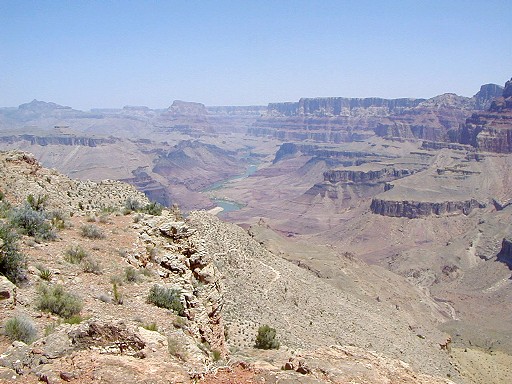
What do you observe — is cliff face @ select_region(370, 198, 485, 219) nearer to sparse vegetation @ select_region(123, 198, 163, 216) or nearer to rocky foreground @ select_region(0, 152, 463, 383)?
rocky foreground @ select_region(0, 152, 463, 383)

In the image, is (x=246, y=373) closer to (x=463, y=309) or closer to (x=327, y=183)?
(x=463, y=309)

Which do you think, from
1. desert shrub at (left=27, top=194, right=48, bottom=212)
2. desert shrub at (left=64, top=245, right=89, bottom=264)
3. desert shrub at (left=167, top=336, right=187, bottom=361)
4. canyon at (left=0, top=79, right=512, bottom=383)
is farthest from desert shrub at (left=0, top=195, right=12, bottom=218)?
desert shrub at (left=167, top=336, right=187, bottom=361)

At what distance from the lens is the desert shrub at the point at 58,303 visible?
1148 centimetres

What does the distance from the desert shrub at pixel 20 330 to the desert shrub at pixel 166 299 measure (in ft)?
12.9

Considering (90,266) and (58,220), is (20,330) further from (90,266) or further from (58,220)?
(58,220)

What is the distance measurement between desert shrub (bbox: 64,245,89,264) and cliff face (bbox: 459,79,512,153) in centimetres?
17803

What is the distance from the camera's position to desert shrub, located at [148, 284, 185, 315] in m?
13.5

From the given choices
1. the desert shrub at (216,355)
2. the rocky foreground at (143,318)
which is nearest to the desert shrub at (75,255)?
the rocky foreground at (143,318)

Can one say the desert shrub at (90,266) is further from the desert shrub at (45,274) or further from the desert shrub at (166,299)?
the desert shrub at (166,299)

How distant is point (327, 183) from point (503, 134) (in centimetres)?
6819

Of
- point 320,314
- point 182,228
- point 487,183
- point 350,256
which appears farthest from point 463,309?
point 487,183

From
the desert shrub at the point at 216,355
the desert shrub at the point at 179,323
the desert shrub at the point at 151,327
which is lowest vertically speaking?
the desert shrub at the point at 216,355

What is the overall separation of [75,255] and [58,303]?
3280 millimetres

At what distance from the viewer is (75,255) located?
14633 millimetres
